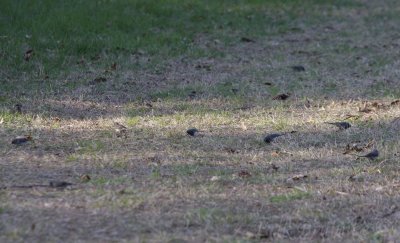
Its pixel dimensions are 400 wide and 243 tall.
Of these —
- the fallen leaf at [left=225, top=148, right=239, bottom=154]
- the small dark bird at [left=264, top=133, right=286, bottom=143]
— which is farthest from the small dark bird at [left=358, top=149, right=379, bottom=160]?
the fallen leaf at [left=225, top=148, right=239, bottom=154]

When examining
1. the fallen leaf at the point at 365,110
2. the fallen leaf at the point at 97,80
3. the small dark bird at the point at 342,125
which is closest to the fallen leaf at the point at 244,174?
the small dark bird at the point at 342,125

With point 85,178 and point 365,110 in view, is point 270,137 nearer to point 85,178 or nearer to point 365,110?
point 365,110

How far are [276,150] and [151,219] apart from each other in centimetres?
212

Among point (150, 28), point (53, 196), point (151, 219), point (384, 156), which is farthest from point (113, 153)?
point (150, 28)

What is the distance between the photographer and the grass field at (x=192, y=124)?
5.32 meters

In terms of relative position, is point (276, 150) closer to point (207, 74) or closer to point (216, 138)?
point (216, 138)

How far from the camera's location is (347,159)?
22.4 ft

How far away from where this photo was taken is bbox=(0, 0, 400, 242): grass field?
17.5 feet

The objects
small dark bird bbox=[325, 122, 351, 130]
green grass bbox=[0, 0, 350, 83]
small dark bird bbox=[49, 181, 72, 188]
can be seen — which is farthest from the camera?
green grass bbox=[0, 0, 350, 83]

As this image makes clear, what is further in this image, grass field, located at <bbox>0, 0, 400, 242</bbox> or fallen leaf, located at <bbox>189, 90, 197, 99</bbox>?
fallen leaf, located at <bbox>189, 90, 197, 99</bbox>

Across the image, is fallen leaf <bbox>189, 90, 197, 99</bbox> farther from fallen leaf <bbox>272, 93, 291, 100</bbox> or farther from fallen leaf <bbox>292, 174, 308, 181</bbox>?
fallen leaf <bbox>292, 174, 308, 181</bbox>

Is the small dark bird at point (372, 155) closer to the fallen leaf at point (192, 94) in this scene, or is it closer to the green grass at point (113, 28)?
the fallen leaf at point (192, 94)

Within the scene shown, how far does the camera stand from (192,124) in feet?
26.6

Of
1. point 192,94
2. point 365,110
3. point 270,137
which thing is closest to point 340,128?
point 270,137
